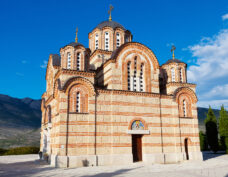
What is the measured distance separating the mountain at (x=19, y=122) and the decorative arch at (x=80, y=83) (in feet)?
88.9

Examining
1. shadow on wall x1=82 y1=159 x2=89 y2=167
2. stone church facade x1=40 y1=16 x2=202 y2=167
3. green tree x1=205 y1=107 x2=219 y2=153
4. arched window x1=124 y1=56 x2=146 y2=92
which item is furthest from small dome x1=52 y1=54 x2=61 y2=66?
green tree x1=205 y1=107 x2=219 y2=153

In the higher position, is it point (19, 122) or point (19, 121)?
point (19, 121)

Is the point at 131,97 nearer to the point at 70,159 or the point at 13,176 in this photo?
the point at 70,159

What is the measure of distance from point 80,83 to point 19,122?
4370 cm

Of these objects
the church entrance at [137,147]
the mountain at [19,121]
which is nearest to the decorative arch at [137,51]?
the church entrance at [137,147]

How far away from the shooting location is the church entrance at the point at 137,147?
17531mm

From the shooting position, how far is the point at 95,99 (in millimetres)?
16641

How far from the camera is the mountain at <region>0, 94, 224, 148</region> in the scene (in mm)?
40281

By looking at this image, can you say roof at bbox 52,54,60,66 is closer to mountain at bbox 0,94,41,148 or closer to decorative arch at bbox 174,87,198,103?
decorative arch at bbox 174,87,198,103

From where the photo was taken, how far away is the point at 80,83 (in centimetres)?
1658

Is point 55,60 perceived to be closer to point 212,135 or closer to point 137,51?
point 137,51

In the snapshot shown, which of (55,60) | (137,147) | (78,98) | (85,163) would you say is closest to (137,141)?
(137,147)

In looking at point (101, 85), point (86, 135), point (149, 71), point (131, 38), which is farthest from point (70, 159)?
point (131, 38)

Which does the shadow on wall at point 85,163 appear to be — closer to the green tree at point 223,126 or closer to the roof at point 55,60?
the roof at point 55,60
